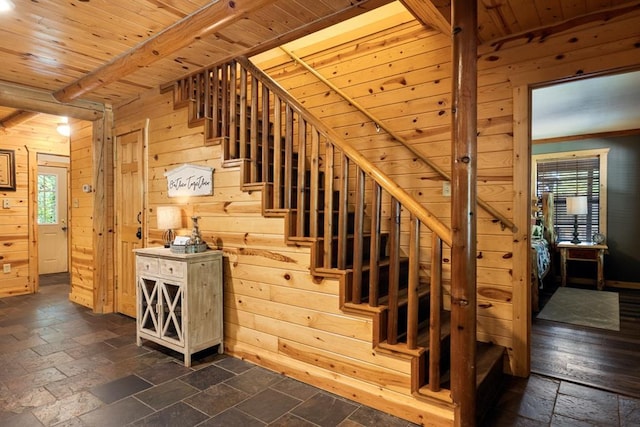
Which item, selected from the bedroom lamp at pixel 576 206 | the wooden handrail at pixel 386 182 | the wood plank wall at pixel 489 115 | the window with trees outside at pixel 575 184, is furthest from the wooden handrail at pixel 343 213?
the window with trees outside at pixel 575 184

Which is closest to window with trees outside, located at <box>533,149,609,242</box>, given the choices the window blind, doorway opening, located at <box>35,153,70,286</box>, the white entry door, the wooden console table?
the window blind

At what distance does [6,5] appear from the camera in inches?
86.3

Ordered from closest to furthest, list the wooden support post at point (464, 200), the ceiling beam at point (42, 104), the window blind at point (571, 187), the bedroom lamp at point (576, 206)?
the wooden support post at point (464, 200), the ceiling beam at point (42, 104), the bedroom lamp at point (576, 206), the window blind at point (571, 187)

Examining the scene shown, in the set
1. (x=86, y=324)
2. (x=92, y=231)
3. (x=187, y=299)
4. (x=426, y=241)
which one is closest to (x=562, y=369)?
(x=426, y=241)

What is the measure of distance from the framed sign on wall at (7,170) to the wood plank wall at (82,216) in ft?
3.72

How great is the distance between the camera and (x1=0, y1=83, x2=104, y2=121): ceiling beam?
3559 mm

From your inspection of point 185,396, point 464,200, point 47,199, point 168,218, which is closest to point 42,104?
point 168,218

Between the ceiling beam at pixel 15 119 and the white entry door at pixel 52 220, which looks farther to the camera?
the white entry door at pixel 52 220

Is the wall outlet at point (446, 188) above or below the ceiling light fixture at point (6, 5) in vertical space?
below

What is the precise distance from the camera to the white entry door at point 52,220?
6637 millimetres

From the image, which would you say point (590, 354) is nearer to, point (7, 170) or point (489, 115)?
point (489, 115)

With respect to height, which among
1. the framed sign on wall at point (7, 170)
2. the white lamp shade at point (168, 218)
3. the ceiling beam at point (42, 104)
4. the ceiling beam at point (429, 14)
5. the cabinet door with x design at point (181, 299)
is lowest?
the cabinet door with x design at point (181, 299)

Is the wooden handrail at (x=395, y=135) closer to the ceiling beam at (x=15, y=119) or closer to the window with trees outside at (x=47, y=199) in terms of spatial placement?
the ceiling beam at (x=15, y=119)

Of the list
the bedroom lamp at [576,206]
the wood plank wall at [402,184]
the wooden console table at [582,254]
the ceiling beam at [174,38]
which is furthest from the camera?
the bedroom lamp at [576,206]
